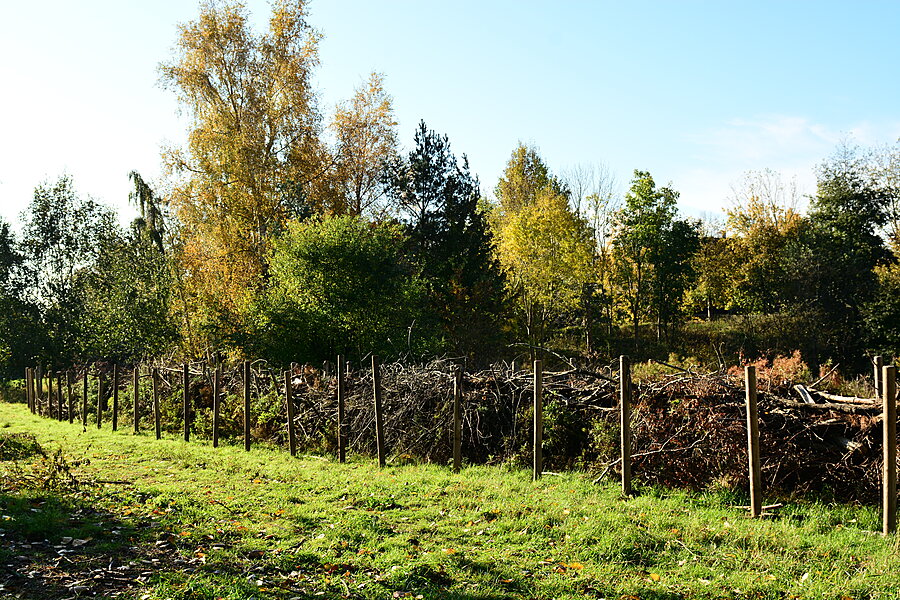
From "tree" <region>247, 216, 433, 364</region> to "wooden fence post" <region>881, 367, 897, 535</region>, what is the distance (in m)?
15.0

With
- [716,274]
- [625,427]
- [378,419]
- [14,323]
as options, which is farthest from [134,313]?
[716,274]

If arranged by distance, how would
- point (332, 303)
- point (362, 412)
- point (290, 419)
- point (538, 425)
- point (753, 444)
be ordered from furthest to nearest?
point (332, 303), point (290, 419), point (362, 412), point (538, 425), point (753, 444)

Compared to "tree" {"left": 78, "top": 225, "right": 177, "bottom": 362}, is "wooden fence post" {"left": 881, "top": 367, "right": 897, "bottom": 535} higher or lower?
lower

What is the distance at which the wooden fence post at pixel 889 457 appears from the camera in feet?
20.6

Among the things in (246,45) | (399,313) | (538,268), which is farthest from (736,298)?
(246,45)

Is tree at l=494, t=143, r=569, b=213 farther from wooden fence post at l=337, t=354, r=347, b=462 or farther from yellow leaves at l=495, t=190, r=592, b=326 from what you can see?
wooden fence post at l=337, t=354, r=347, b=462

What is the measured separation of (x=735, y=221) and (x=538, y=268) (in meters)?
15.0

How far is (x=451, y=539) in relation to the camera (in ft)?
21.9

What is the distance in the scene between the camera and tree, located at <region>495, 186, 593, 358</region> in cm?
3619

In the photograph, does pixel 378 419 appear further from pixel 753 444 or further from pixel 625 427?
pixel 753 444

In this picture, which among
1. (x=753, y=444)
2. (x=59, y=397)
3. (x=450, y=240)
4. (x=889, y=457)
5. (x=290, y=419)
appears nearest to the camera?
(x=889, y=457)

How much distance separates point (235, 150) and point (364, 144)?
635 centimetres

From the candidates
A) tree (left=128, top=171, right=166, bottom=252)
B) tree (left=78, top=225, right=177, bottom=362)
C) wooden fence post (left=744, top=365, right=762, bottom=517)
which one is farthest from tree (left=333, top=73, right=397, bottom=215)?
wooden fence post (left=744, top=365, right=762, bottom=517)

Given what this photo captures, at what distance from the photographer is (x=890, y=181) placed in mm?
35375
